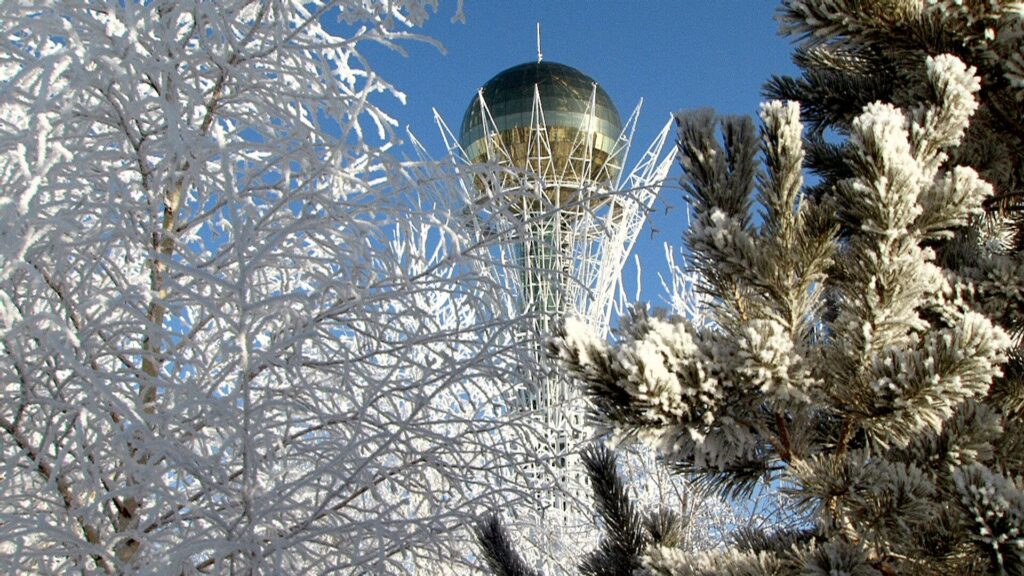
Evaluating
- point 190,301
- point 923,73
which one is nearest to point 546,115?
point 923,73

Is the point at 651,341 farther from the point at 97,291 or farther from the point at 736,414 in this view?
the point at 97,291

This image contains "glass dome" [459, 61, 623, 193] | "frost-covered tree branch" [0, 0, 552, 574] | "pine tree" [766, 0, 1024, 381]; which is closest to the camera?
"frost-covered tree branch" [0, 0, 552, 574]

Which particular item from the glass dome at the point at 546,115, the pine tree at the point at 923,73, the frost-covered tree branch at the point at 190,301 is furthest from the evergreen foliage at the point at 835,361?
the glass dome at the point at 546,115

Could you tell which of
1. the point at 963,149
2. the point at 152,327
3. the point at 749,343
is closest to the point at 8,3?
the point at 152,327

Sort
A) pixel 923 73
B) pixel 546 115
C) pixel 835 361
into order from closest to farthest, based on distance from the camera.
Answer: pixel 835 361, pixel 923 73, pixel 546 115

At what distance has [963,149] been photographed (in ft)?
11.9

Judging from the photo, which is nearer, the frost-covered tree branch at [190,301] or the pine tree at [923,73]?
the frost-covered tree branch at [190,301]

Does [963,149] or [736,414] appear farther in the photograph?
[963,149]

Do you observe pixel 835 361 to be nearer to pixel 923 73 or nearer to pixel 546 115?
pixel 923 73

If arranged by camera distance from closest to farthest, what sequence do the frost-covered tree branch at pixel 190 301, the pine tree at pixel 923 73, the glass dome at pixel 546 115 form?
the frost-covered tree branch at pixel 190 301, the pine tree at pixel 923 73, the glass dome at pixel 546 115

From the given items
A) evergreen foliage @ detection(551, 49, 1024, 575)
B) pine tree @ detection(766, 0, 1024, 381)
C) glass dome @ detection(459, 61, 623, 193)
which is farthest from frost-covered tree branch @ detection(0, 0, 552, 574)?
glass dome @ detection(459, 61, 623, 193)

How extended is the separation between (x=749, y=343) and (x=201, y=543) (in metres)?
1.70

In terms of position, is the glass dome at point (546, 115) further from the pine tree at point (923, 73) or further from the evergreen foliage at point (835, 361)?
the evergreen foliage at point (835, 361)

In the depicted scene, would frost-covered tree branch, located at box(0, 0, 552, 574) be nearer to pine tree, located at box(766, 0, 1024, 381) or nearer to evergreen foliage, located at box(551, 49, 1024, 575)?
evergreen foliage, located at box(551, 49, 1024, 575)
